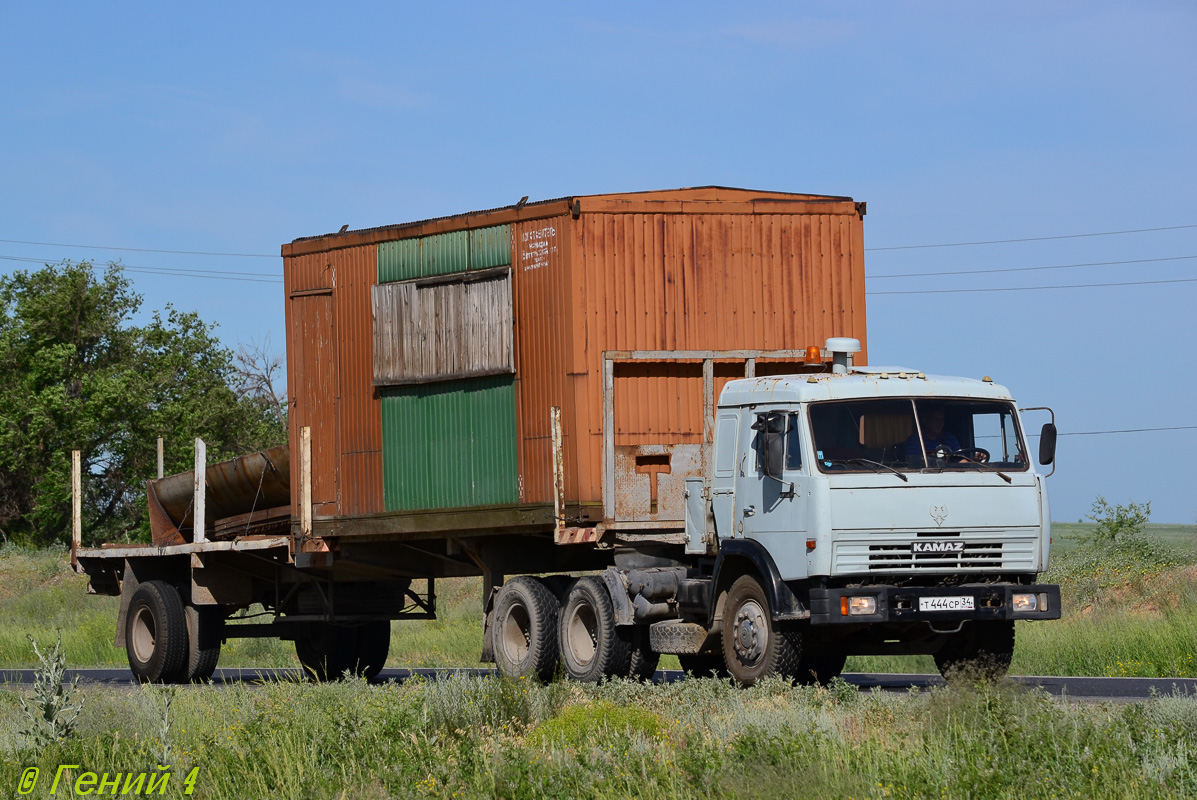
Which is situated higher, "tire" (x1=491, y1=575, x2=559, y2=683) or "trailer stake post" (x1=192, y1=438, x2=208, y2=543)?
"trailer stake post" (x1=192, y1=438, x2=208, y2=543)

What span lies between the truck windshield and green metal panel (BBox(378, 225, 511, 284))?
Result: 395 centimetres

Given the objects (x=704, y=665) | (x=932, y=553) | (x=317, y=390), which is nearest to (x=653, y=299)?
(x=704, y=665)

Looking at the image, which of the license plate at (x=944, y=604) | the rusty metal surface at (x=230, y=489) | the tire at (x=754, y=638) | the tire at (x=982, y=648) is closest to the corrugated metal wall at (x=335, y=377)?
the rusty metal surface at (x=230, y=489)

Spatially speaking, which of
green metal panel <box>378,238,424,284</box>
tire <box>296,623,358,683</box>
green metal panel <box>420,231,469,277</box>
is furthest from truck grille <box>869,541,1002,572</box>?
tire <box>296,623,358,683</box>

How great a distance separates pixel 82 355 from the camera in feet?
156

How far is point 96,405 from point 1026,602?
3753 centimetres

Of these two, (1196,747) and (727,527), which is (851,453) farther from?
(1196,747)

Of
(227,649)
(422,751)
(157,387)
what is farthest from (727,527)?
(157,387)

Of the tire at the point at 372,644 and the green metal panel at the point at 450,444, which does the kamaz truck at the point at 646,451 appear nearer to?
the green metal panel at the point at 450,444

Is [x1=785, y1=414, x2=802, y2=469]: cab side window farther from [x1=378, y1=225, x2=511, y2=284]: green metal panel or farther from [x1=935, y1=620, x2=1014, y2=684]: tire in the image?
[x1=378, y1=225, x2=511, y2=284]: green metal panel

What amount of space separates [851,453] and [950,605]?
138 cm

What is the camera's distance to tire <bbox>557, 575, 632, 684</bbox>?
43.9 feet

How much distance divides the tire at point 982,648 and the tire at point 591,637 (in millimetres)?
2797

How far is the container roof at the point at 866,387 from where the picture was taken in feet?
39.5
